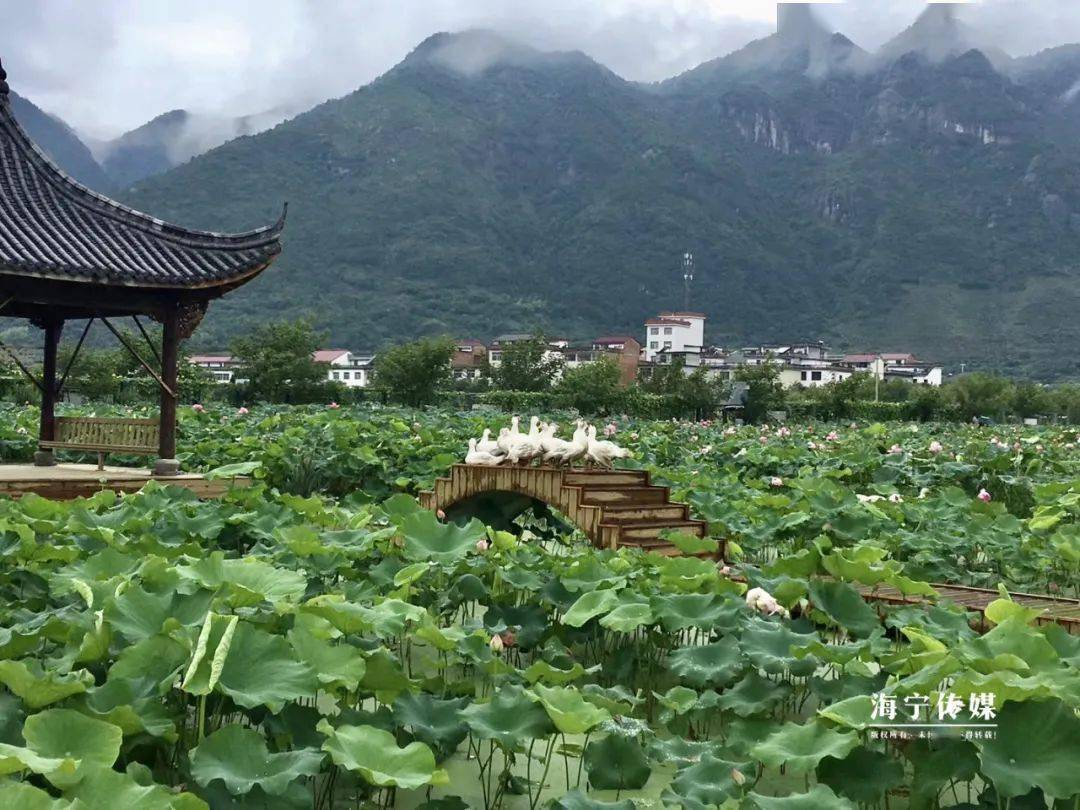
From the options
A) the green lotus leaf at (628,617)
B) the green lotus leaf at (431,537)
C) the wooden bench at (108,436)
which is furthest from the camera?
the wooden bench at (108,436)

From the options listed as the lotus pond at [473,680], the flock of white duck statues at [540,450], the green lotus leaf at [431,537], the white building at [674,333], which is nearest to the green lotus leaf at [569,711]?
the lotus pond at [473,680]

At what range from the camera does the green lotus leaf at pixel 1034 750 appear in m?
2.04

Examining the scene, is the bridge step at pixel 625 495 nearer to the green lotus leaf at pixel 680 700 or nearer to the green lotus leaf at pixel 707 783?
the green lotus leaf at pixel 680 700

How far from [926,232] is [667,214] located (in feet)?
58.7

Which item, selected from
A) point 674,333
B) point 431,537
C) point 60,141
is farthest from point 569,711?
point 60,141

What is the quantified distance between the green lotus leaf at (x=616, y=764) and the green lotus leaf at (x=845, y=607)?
42.1 inches

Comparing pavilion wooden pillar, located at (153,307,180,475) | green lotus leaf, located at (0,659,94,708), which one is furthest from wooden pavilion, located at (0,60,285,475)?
green lotus leaf, located at (0,659,94,708)

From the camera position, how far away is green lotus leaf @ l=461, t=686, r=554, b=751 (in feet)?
7.54

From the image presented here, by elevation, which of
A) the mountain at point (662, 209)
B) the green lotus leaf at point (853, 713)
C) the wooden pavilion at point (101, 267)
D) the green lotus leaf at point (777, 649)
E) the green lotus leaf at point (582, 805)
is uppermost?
the mountain at point (662, 209)

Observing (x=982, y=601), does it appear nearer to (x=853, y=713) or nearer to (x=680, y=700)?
(x=680, y=700)

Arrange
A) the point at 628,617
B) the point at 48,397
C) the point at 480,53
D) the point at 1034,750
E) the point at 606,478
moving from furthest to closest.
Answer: the point at 480,53 < the point at 48,397 < the point at 606,478 < the point at 628,617 < the point at 1034,750

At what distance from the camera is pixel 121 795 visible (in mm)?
1813

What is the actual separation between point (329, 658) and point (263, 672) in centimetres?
15

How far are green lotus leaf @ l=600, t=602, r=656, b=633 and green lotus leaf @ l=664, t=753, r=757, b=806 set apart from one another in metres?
0.81
